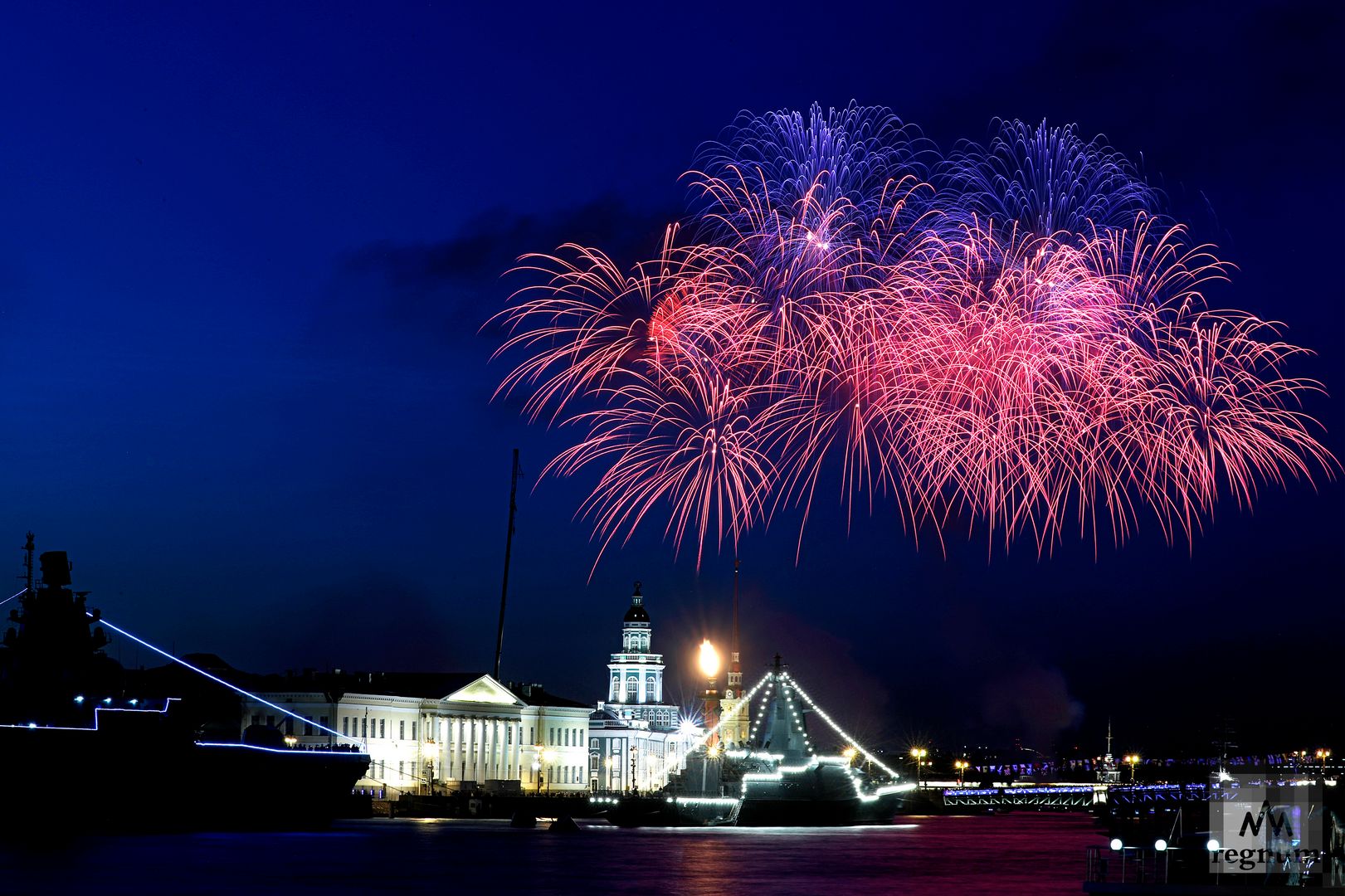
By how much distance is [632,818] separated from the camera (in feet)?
301

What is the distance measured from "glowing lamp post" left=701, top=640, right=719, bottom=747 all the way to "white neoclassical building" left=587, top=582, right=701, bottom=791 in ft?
117

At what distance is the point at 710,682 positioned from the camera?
10400 cm

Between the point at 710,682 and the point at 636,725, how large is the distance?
6224 centimetres

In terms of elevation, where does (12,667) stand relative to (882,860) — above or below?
above

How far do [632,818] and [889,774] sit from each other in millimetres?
27826

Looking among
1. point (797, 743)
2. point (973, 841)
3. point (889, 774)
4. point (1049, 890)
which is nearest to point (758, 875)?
point (1049, 890)

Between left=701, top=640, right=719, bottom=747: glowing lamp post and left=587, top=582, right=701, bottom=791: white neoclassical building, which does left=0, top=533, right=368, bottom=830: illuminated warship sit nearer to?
left=701, top=640, right=719, bottom=747: glowing lamp post

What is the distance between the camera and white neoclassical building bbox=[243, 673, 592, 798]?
12119 cm

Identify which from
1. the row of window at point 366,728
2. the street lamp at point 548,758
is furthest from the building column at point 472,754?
the street lamp at point 548,758

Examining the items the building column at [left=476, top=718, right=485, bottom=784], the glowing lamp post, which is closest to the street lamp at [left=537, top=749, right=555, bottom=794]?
the building column at [left=476, top=718, right=485, bottom=784]

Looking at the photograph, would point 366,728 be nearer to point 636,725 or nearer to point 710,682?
point 710,682

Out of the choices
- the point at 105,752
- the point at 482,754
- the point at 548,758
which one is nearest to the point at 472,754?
the point at 482,754

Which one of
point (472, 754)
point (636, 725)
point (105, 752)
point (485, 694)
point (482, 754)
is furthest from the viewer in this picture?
point (636, 725)

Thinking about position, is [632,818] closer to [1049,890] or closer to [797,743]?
[797,743]
